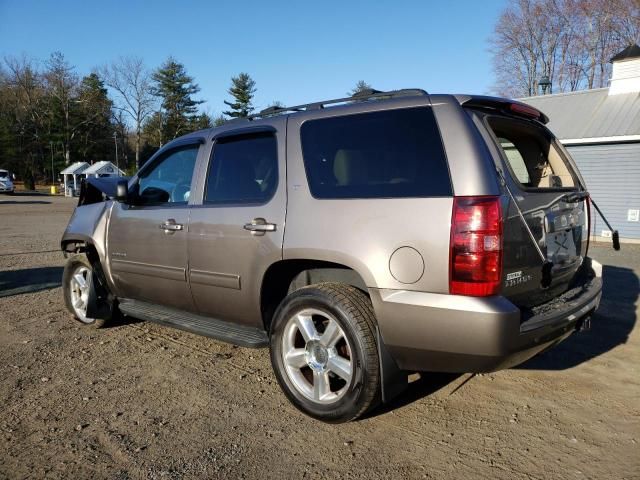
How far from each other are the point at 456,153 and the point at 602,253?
9.28m

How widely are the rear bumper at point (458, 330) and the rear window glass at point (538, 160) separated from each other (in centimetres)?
131

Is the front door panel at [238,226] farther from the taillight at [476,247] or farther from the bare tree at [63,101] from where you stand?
the bare tree at [63,101]

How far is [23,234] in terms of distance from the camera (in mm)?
13617

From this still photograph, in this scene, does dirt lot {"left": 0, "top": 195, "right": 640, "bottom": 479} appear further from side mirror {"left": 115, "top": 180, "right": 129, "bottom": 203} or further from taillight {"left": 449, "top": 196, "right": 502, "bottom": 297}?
side mirror {"left": 115, "top": 180, "right": 129, "bottom": 203}

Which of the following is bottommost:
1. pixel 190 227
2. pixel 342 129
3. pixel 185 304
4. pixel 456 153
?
pixel 185 304

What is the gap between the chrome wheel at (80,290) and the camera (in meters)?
5.17

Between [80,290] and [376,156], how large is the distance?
12.3ft

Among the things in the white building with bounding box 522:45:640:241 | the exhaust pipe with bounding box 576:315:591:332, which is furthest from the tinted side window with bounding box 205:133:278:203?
the white building with bounding box 522:45:640:241

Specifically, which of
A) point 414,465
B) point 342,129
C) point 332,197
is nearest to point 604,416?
point 414,465

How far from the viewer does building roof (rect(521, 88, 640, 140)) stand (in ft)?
42.8

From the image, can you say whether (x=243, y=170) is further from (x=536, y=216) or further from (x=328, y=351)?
(x=536, y=216)

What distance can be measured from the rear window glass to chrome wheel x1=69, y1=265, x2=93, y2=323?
13.5ft

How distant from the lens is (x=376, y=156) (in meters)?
3.11

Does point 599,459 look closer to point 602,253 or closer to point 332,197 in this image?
point 332,197
